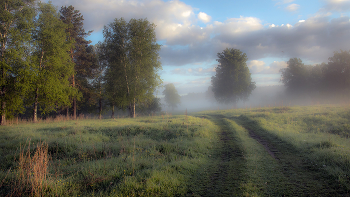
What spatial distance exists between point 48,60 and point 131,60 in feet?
37.8

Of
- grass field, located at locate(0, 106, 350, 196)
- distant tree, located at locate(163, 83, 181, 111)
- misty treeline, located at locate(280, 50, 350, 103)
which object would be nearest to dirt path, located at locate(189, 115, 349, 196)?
grass field, located at locate(0, 106, 350, 196)

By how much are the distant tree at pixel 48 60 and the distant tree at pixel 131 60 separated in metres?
7.18

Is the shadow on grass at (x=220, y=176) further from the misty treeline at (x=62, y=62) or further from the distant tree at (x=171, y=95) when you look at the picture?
the distant tree at (x=171, y=95)

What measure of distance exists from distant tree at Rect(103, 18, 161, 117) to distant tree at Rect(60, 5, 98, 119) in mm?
3741

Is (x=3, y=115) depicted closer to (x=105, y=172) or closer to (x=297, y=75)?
(x=105, y=172)

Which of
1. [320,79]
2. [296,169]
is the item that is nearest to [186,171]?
[296,169]

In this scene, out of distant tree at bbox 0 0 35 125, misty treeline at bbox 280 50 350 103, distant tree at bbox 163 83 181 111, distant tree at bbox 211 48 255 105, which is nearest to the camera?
distant tree at bbox 0 0 35 125

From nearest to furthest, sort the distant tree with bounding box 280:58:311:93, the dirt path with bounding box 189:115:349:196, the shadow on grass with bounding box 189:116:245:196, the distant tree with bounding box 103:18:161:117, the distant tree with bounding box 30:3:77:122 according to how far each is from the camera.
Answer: the dirt path with bounding box 189:115:349:196 < the shadow on grass with bounding box 189:116:245:196 < the distant tree with bounding box 30:3:77:122 < the distant tree with bounding box 103:18:161:117 < the distant tree with bounding box 280:58:311:93

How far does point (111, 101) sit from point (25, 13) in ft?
51.6

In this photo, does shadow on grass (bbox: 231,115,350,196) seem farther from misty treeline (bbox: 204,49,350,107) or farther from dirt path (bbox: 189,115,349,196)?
misty treeline (bbox: 204,49,350,107)

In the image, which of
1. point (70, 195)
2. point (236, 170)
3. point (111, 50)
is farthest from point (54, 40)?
point (236, 170)

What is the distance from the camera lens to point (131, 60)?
27.1 m

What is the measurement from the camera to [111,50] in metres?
26.0

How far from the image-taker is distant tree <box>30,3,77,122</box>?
60.1ft
